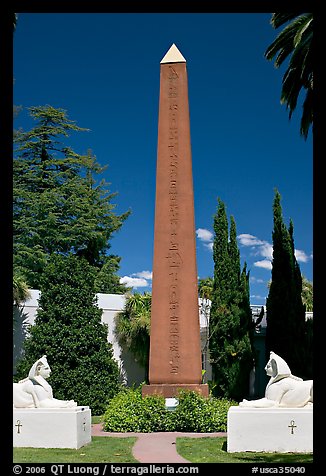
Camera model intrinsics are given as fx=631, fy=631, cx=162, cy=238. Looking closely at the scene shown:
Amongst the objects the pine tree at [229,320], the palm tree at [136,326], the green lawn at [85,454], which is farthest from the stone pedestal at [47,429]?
the pine tree at [229,320]

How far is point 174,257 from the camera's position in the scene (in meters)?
11.5

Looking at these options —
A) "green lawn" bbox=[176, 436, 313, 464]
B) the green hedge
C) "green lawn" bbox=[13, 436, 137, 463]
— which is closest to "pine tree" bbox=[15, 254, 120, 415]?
the green hedge

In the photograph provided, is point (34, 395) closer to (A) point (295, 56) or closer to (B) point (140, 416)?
(B) point (140, 416)

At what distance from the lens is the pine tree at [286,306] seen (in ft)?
52.7

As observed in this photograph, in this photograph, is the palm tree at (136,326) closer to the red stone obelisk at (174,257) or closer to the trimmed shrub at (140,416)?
the red stone obelisk at (174,257)

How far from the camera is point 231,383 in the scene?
15852 millimetres

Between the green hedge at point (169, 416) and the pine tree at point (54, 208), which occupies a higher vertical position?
the pine tree at point (54, 208)

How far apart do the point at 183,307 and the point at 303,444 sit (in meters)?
4.13

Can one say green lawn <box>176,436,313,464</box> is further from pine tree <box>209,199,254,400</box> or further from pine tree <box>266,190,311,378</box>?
pine tree <box>266,190,311,378</box>

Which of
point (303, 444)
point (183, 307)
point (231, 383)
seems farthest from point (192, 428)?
point (231, 383)

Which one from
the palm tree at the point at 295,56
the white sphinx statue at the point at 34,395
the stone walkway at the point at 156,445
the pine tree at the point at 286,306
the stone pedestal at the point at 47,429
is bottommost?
the stone walkway at the point at 156,445

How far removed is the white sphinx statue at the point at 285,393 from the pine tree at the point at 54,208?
14.3 metres

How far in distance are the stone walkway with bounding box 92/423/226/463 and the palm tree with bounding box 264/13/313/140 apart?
6008 millimetres
